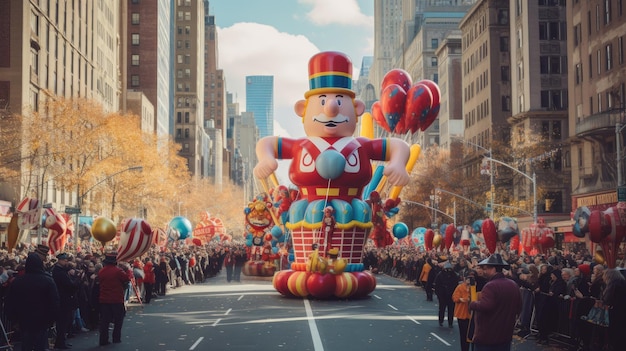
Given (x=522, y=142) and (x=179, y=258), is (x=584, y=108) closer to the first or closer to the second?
(x=522, y=142)

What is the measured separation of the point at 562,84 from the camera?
245ft

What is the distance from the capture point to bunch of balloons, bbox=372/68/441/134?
30.2 m

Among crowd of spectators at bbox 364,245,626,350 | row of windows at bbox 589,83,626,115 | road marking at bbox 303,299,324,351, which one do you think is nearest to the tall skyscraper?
row of windows at bbox 589,83,626,115

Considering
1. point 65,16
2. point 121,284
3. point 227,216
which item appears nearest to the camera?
point 121,284

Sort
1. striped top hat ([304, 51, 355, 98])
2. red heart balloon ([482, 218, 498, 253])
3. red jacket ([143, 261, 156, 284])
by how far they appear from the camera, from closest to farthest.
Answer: red jacket ([143, 261, 156, 284])
striped top hat ([304, 51, 355, 98])
red heart balloon ([482, 218, 498, 253])

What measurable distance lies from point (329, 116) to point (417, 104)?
3.60 metres

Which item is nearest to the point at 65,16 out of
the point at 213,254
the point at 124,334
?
the point at 213,254

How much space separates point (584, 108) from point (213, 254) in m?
25.2

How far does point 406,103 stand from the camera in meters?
30.9

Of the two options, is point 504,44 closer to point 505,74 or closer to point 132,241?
point 505,74

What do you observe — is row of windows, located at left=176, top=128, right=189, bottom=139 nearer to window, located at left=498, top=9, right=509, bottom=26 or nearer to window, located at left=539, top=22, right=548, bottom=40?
window, located at left=498, top=9, right=509, bottom=26

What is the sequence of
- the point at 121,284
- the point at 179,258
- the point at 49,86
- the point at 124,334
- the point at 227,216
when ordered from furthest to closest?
the point at 227,216 → the point at 49,86 → the point at 179,258 → the point at 124,334 → the point at 121,284

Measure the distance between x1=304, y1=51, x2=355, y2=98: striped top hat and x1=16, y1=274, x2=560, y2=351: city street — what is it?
7.20 metres

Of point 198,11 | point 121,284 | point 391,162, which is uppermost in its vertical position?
point 198,11
